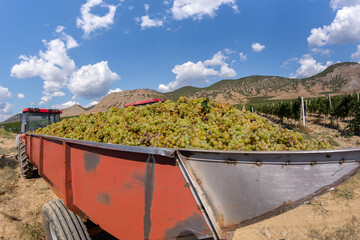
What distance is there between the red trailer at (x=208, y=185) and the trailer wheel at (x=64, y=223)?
906 millimetres

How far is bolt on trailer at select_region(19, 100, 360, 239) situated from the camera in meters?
1.14

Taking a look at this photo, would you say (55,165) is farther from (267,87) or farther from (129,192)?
(267,87)

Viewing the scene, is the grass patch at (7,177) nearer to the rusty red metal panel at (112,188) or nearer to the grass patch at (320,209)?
the rusty red metal panel at (112,188)

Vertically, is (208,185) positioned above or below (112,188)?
above

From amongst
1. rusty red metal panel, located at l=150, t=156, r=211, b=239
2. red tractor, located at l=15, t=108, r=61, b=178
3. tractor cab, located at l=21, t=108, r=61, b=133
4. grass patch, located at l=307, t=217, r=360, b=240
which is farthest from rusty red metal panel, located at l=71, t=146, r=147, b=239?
tractor cab, located at l=21, t=108, r=61, b=133

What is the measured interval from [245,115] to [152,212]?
1.39m

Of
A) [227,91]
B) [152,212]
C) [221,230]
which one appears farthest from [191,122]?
[227,91]

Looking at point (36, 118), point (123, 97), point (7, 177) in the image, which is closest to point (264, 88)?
point (123, 97)

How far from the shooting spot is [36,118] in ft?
23.4

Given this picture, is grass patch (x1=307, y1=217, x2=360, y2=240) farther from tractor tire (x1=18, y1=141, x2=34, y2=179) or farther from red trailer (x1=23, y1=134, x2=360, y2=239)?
tractor tire (x1=18, y1=141, x2=34, y2=179)

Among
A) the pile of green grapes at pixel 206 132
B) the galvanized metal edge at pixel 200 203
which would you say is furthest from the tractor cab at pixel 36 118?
the galvanized metal edge at pixel 200 203

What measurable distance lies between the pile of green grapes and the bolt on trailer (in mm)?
286

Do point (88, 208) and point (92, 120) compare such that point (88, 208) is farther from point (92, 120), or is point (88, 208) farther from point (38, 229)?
point (38, 229)

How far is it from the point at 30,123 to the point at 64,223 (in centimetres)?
640
